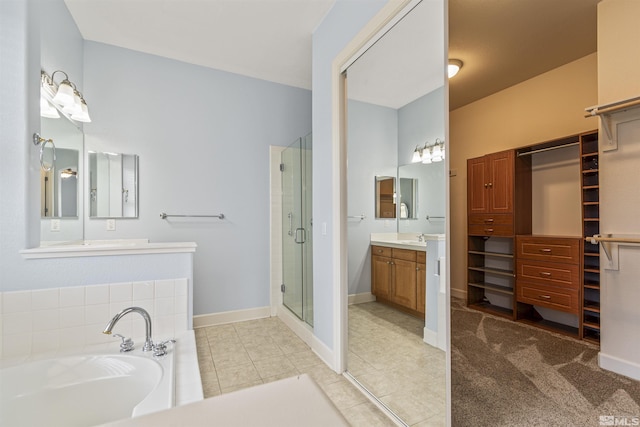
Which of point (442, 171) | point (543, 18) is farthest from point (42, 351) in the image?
point (543, 18)

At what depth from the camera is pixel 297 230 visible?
3.20m

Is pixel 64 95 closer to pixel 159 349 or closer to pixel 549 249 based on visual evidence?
pixel 159 349

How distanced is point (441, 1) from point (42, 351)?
2875mm

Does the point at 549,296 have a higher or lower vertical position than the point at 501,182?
lower

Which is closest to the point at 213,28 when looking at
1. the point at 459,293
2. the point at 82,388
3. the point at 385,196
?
the point at 385,196

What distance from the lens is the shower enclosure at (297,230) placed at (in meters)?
2.96

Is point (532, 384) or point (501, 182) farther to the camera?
point (501, 182)

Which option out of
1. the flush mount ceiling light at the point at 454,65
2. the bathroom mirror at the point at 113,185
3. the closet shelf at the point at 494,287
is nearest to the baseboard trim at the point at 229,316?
→ the bathroom mirror at the point at 113,185

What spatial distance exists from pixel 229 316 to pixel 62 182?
1.96 meters

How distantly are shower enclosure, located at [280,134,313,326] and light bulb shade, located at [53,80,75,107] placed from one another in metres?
1.89

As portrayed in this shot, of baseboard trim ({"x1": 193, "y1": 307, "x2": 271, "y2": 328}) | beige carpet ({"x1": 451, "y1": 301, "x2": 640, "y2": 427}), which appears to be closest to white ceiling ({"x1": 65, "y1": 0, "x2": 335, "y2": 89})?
baseboard trim ({"x1": 193, "y1": 307, "x2": 271, "y2": 328})

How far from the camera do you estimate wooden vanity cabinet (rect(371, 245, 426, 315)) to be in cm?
168

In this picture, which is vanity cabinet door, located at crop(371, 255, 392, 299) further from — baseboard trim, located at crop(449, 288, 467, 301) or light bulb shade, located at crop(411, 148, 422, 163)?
baseboard trim, located at crop(449, 288, 467, 301)

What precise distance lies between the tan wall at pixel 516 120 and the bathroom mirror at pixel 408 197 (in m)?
2.70
